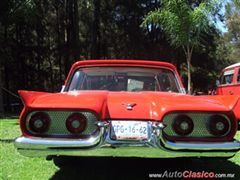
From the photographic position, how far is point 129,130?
4.48 meters

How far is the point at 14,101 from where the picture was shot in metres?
37.2

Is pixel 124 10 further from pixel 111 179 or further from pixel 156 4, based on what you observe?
pixel 111 179

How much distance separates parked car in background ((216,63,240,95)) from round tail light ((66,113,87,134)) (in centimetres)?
1000

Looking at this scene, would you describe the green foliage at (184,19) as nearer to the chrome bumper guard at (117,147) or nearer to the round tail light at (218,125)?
the round tail light at (218,125)

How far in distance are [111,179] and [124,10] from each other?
32.5 metres

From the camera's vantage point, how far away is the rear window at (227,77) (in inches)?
587

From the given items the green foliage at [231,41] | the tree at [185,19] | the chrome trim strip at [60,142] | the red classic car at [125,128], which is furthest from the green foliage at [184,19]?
the green foliage at [231,41]

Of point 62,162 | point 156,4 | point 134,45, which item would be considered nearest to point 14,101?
point 134,45

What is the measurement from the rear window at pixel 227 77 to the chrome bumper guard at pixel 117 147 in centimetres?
1064

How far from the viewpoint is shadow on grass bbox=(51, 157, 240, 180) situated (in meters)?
5.75

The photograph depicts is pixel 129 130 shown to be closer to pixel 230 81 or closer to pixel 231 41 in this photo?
pixel 230 81

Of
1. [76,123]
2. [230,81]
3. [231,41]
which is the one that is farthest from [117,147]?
[231,41]

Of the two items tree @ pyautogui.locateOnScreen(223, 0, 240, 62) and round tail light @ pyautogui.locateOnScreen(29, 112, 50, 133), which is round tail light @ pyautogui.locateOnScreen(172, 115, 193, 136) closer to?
round tail light @ pyautogui.locateOnScreen(29, 112, 50, 133)

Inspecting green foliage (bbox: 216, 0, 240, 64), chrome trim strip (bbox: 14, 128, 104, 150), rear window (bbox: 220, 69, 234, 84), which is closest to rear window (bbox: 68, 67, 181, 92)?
chrome trim strip (bbox: 14, 128, 104, 150)
